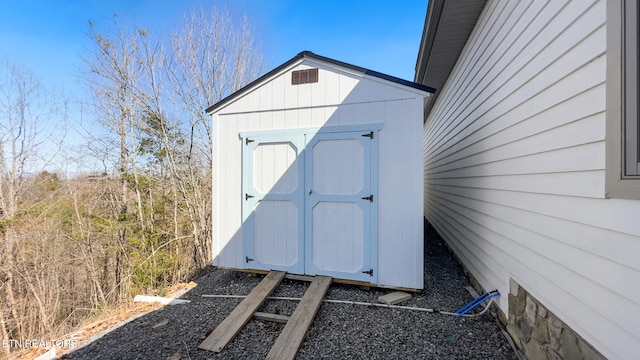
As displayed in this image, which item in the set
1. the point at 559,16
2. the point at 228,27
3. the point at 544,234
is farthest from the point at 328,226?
the point at 228,27

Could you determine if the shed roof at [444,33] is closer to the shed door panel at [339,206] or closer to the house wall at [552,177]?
the house wall at [552,177]

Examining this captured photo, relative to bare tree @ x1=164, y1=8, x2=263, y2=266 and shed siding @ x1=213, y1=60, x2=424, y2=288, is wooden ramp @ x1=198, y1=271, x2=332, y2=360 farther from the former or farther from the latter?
bare tree @ x1=164, y1=8, x2=263, y2=266

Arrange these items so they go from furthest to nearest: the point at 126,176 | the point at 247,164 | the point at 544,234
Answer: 1. the point at 126,176
2. the point at 247,164
3. the point at 544,234

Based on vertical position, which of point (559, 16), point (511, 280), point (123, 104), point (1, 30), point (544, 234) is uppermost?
point (1, 30)

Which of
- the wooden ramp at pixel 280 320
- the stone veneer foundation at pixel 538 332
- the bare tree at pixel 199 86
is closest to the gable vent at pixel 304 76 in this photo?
the wooden ramp at pixel 280 320

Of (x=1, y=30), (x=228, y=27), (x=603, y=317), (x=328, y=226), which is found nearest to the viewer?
(x=603, y=317)

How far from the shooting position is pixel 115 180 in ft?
22.5

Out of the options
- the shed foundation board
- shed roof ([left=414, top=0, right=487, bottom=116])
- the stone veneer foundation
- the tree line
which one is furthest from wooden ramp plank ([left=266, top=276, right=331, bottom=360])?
the tree line

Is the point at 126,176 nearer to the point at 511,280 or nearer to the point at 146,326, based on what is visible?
the point at 146,326

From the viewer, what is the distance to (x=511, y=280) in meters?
2.34

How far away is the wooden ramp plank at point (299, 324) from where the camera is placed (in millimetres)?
2186

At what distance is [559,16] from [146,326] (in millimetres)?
4446

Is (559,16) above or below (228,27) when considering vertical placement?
below

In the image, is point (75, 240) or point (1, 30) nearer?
point (1, 30)
